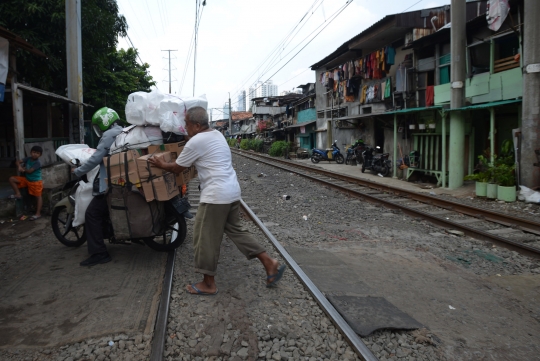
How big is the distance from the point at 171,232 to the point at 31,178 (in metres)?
3.79

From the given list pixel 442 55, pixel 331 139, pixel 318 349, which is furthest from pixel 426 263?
pixel 331 139

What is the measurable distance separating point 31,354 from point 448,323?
3245 millimetres

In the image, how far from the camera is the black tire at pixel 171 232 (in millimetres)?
5059

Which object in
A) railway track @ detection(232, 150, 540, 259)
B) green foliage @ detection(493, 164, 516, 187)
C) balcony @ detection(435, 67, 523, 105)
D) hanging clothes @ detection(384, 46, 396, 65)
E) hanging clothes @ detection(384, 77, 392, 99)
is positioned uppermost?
hanging clothes @ detection(384, 46, 396, 65)

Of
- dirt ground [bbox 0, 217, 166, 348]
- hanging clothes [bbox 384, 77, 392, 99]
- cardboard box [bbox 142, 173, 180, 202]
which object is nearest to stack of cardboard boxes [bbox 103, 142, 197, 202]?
cardboard box [bbox 142, 173, 180, 202]

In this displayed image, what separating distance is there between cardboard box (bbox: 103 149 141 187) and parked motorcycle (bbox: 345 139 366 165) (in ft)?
60.2

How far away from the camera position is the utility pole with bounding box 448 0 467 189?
1219 cm

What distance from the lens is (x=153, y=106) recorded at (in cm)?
482

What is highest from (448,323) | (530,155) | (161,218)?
(530,155)

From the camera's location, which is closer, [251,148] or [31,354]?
[31,354]

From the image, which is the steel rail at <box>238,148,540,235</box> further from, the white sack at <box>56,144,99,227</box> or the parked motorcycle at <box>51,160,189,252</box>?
the white sack at <box>56,144,99,227</box>

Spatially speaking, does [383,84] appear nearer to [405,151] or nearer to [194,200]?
[405,151]

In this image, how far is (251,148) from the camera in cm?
4809

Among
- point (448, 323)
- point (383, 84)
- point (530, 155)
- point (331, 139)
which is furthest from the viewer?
point (331, 139)
